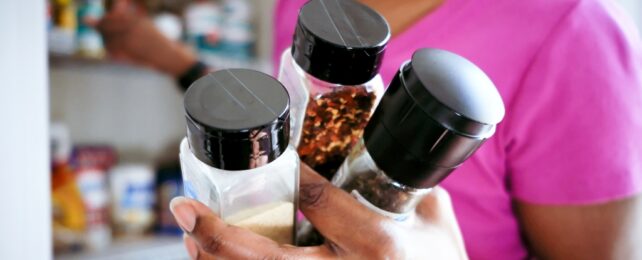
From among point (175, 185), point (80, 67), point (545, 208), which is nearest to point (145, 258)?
point (175, 185)

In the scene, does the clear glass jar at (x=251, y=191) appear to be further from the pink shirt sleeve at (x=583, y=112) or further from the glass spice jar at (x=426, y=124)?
the pink shirt sleeve at (x=583, y=112)

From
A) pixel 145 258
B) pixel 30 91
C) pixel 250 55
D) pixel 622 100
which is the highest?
pixel 622 100

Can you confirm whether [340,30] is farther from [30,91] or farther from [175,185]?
[175,185]

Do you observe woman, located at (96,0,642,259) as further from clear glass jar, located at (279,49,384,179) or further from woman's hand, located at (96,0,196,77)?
woman's hand, located at (96,0,196,77)

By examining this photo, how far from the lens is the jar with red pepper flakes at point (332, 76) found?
0.26 m

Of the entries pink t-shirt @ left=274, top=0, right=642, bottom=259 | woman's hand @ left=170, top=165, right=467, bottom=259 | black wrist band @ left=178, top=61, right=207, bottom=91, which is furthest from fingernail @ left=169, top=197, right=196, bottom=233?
black wrist band @ left=178, top=61, right=207, bottom=91

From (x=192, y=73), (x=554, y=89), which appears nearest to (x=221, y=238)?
(x=554, y=89)

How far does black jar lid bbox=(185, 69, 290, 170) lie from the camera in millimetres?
225

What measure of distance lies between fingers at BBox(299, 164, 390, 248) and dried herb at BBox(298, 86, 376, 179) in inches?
1.1

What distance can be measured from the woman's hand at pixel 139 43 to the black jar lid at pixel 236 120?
68 centimetres

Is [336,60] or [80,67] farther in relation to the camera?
[80,67]

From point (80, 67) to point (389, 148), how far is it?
0.80 meters

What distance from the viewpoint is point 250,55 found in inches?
44.4

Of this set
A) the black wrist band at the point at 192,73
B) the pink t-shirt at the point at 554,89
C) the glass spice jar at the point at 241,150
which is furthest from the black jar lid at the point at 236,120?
the black wrist band at the point at 192,73
